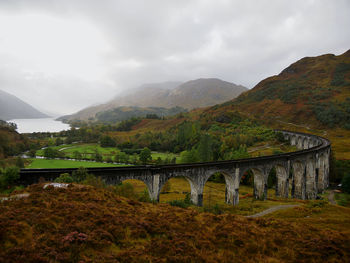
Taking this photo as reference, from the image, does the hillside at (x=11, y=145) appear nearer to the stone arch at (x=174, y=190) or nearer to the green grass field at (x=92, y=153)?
the green grass field at (x=92, y=153)

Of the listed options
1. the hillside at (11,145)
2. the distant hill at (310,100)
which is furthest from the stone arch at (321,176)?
the hillside at (11,145)

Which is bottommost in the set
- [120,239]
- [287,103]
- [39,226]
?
[120,239]

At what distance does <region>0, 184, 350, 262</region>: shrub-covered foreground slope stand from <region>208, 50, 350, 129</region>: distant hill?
132116mm

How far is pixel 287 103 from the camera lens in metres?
158

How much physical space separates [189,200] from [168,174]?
Result: 762 centimetres

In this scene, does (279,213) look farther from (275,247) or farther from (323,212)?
(275,247)

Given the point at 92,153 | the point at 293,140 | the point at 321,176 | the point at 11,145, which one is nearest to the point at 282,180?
the point at 321,176

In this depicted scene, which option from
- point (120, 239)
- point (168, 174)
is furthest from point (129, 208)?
point (168, 174)

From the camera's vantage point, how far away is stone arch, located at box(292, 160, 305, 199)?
43.9 metres

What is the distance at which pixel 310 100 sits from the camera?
149 m

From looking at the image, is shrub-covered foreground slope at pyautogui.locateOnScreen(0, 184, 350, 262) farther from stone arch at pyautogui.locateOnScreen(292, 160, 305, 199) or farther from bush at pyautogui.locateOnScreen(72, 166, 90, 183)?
stone arch at pyautogui.locateOnScreen(292, 160, 305, 199)

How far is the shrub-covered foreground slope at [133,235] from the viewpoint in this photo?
9.89m

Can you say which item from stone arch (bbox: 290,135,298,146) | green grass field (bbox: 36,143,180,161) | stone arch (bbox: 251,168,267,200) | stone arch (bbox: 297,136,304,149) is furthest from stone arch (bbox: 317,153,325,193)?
green grass field (bbox: 36,143,180,161)

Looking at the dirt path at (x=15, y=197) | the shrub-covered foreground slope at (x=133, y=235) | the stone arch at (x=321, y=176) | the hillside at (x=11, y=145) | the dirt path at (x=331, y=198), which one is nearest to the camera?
the shrub-covered foreground slope at (x=133, y=235)
